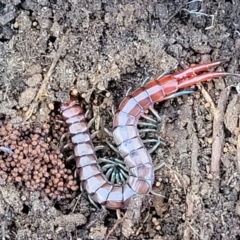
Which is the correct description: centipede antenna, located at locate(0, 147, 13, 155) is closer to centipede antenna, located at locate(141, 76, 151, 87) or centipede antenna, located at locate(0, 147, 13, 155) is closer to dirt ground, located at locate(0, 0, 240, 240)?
dirt ground, located at locate(0, 0, 240, 240)

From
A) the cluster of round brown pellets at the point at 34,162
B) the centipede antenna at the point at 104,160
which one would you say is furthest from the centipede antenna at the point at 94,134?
the cluster of round brown pellets at the point at 34,162

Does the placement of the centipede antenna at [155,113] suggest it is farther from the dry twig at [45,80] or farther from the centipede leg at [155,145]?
the dry twig at [45,80]

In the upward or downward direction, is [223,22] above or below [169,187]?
above

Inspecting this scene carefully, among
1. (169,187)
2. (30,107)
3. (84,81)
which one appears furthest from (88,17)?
(169,187)

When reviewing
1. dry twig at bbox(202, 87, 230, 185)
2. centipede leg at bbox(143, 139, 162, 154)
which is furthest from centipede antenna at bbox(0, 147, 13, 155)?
dry twig at bbox(202, 87, 230, 185)

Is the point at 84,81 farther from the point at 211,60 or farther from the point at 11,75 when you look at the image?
the point at 211,60

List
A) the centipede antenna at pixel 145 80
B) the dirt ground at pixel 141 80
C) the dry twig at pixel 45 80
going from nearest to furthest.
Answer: the dirt ground at pixel 141 80 < the dry twig at pixel 45 80 < the centipede antenna at pixel 145 80

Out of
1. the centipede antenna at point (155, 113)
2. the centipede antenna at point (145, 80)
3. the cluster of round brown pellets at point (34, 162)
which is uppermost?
the centipede antenna at point (145, 80)
